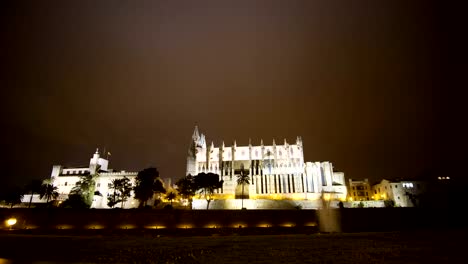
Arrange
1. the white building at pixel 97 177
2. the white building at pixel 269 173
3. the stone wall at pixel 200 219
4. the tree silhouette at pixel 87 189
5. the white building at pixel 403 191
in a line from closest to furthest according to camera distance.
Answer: the stone wall at pixel 200 219
the white building at pixel 403 191
the tree silhouette at pixel 87 189
the white building at pixel 269 173
the white building at pixel 97 177

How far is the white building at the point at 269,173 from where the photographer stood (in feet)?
267

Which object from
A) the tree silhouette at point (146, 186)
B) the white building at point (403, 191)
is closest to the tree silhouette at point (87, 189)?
the tree silhouette at point (146, 186)

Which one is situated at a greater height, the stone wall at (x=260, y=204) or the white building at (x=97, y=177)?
the white building at (x=97, y=177)

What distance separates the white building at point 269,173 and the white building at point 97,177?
2237cm

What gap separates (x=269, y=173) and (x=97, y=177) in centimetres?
5161

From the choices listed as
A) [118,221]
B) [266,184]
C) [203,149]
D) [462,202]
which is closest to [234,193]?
[266,184]

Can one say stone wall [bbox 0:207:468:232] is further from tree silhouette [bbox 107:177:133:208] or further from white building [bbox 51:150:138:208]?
white building [bbox 51:150:138:208]

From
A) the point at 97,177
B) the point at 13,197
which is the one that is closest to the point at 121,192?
the point at 97,177

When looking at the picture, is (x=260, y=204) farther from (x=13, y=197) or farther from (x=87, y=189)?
(x=13, y=197)

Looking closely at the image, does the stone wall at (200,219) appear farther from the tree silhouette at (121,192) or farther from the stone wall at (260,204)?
the stone wall at (260,204)

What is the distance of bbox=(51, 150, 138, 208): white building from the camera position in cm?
8344

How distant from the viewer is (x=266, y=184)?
87.3m

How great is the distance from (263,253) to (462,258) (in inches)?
488

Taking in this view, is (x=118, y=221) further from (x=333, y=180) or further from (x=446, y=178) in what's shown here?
(x=446, y=178)
